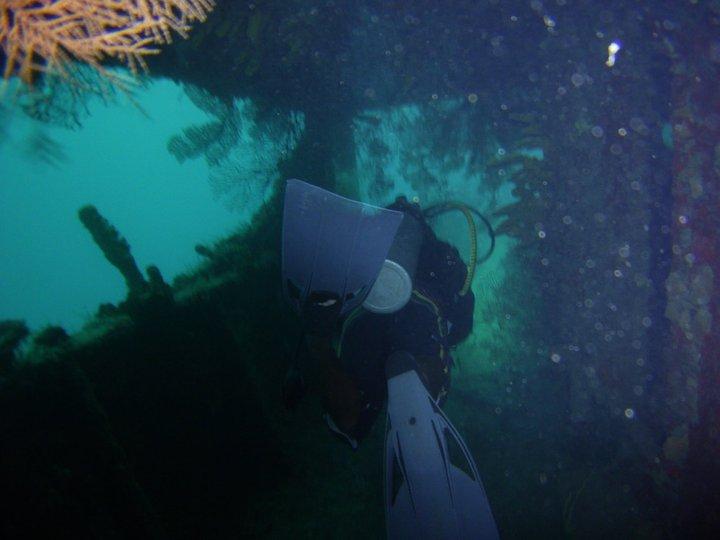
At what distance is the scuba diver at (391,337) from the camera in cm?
301

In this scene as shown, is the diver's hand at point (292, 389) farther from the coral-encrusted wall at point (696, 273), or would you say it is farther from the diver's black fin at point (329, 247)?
the coral-encrusted wall at point (696, 273)

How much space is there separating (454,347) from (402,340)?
85 cm

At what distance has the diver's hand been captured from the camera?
365 cm

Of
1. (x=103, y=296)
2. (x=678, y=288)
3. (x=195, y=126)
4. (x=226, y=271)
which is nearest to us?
(x=678, y=288)

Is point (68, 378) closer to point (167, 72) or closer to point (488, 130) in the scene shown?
point (167, 72)

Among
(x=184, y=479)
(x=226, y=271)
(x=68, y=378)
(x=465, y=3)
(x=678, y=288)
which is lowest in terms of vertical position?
(x=184, y=479)

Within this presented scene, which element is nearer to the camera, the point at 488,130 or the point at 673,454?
the point at 673,454

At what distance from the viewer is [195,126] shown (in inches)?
285

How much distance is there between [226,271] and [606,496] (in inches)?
226

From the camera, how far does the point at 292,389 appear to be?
144 inches

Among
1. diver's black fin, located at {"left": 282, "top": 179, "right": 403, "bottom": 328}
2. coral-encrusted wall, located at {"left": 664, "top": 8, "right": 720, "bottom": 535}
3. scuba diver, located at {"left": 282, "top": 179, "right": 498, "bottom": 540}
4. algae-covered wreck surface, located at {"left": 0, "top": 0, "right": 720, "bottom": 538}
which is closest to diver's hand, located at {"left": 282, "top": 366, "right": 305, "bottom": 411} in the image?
scuba diver, located at {"left": 282, "top": 179, "right": 498, "bottom": 540}

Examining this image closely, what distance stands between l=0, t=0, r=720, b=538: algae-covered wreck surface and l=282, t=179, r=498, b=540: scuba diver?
1.18 ft

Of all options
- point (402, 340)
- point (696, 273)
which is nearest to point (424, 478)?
point (402, 340)

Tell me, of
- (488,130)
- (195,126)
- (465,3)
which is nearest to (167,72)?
(195,126)
